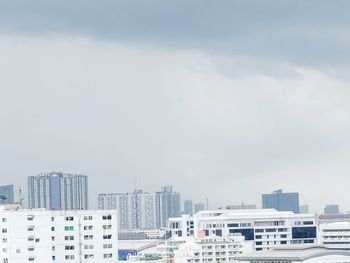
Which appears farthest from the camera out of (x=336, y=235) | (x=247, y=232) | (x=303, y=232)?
(x=303, y=232)

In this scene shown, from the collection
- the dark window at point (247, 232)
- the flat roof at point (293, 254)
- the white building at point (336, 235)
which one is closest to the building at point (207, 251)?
the white building at point (336, 235)

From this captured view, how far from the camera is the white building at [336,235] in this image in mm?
170525

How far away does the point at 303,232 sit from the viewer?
181m

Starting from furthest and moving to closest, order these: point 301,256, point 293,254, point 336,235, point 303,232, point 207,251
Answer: point 303,232
point 336,235
point 207,251
point 293,254
point 301,256

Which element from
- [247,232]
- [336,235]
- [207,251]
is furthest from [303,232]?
[207,251]

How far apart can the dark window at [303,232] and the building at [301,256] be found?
45.1 m

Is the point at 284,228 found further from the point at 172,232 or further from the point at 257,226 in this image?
the point at 172,232

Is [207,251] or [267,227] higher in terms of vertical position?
[267,227]

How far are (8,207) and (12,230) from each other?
19.3 feet

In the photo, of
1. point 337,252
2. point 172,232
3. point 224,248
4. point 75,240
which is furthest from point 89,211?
point 172,232

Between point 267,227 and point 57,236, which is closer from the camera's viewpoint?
point 57,236

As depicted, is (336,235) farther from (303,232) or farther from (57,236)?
(57,236)

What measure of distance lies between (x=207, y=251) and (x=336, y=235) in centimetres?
2154

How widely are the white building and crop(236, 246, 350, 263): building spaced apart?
1433 inches
